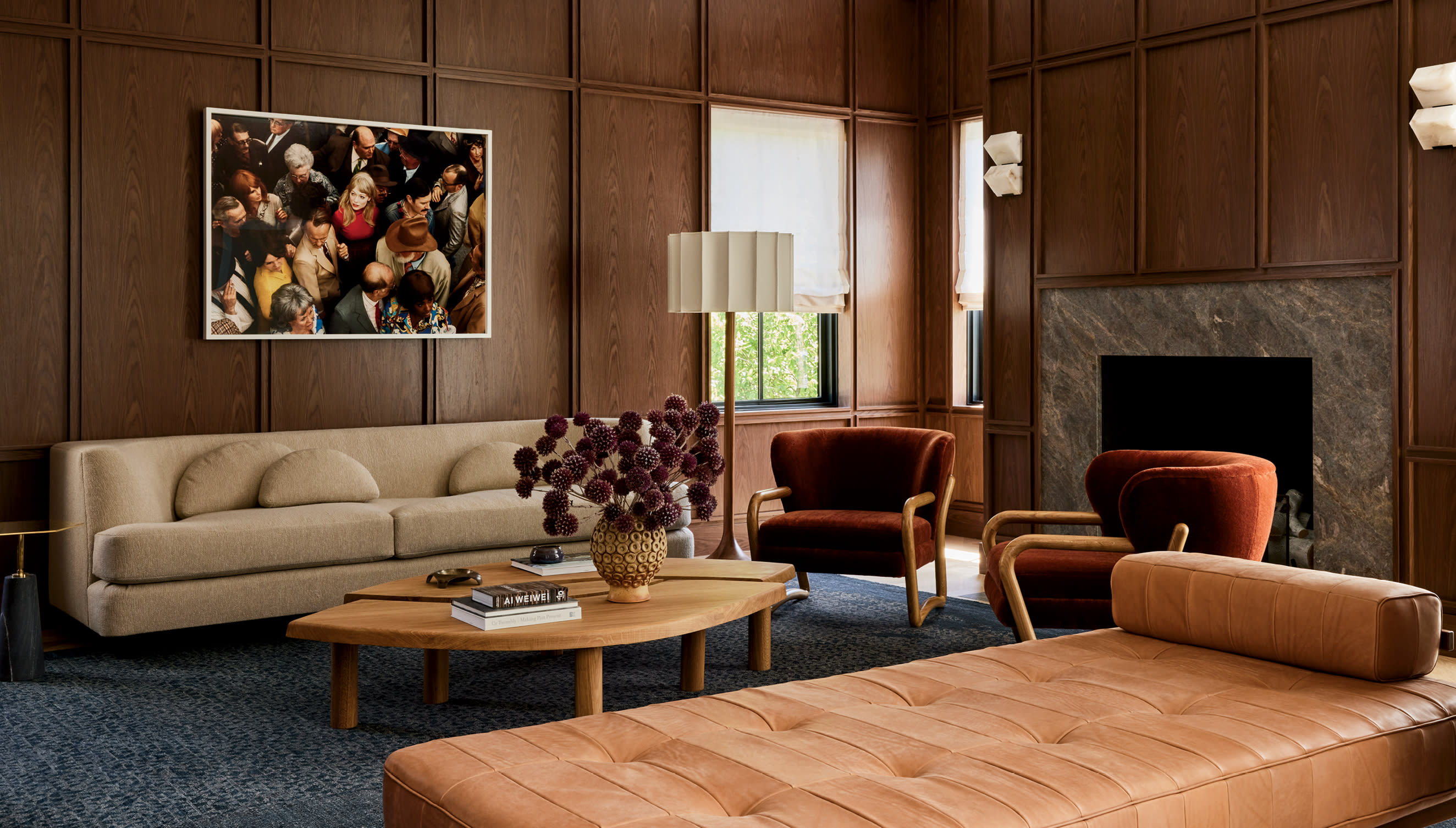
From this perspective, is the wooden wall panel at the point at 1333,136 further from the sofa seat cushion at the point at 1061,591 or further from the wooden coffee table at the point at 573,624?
the wooden coffee table at the point at 573,624

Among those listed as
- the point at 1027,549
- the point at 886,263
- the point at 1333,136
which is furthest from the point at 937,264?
the point at 1027,549

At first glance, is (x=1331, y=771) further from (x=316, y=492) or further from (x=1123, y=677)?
(x=316, y=492)

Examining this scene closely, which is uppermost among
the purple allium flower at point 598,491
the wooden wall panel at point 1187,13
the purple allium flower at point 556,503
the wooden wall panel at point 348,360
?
the wooden wall panel at point 1187,13

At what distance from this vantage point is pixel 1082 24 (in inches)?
232

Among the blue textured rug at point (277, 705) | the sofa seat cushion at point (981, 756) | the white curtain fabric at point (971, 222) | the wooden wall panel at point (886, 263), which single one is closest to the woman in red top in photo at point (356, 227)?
the blue textured rug at point (277, 705)

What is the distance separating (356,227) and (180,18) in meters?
1.12

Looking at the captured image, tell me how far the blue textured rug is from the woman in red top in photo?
64.3 inches

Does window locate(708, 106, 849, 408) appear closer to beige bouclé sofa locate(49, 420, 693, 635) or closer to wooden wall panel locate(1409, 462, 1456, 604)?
beige bouclé sofa locate(49, 420, 693, 635)

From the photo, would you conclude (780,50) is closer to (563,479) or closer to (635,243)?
(635,243)

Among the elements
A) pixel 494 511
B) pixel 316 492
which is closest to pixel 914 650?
pixel 494 511

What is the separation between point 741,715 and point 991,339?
442 centimetres

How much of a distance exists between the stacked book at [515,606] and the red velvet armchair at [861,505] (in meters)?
1.69

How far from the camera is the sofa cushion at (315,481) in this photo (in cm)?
509

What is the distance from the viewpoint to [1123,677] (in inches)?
98.9
